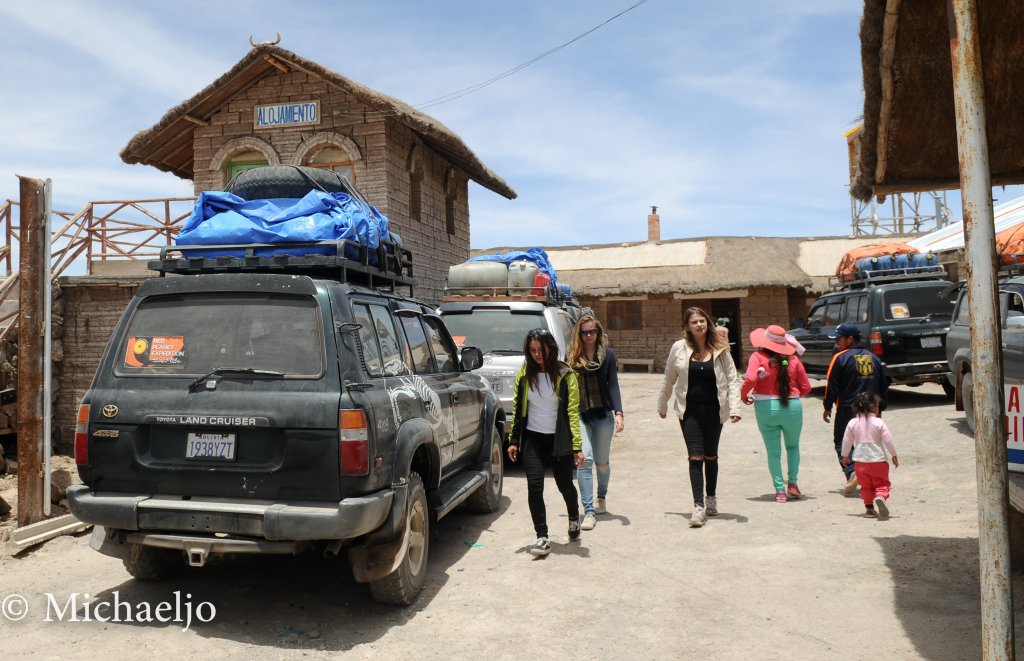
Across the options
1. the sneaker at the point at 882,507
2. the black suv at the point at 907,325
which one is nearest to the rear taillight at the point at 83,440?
the sneaker at the point at 882,507

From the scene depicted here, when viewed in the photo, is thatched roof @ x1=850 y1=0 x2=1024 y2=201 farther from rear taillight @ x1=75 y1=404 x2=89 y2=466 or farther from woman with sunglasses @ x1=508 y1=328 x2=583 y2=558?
rear taillight @ x1=75 y1=404 x2=89 y2=466

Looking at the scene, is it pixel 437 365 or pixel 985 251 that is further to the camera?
pixel 437 365

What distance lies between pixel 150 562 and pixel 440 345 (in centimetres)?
257

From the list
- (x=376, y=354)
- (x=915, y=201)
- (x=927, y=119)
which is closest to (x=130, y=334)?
(x=376, y=354)

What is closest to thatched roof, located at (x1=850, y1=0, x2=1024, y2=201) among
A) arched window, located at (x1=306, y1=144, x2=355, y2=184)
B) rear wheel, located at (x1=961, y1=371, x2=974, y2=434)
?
rear wheel, located at (x1=961, y1=371, x2=974, y2=434)

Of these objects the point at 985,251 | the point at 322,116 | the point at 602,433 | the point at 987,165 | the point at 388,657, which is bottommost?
the point at 388,657

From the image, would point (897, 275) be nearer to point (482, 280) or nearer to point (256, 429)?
point (482, 280)

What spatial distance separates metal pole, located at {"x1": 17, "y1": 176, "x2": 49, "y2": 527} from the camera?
22.2 feet

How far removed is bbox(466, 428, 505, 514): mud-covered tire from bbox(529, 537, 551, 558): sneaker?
104cm

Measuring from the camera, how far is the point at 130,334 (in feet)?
14.4

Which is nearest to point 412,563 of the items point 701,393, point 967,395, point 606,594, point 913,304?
point 606,594

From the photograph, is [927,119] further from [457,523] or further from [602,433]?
[457,523]

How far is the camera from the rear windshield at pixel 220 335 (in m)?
4.21

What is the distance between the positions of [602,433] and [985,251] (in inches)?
159
